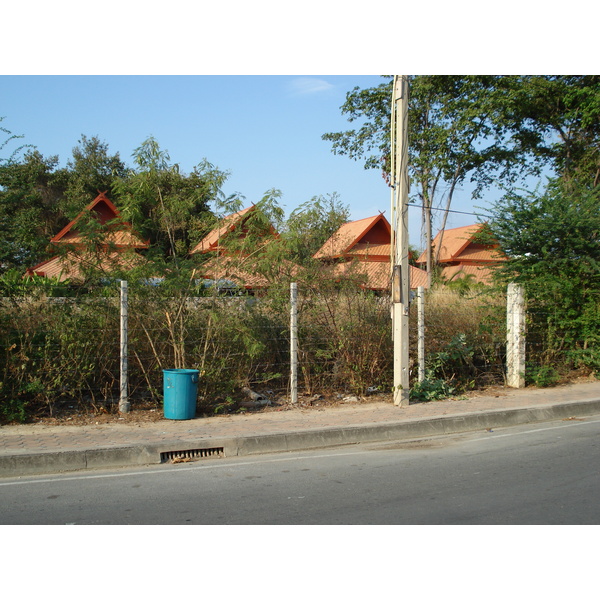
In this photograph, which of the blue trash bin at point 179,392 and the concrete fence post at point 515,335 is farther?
the concrete fence post at point 515,335

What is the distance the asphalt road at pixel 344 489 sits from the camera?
5164 millimetres

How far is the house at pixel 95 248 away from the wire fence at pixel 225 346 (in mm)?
421

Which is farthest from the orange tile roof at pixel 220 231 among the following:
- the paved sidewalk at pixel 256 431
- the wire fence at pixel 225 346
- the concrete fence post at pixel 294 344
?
the paved sidewalk at pixel 256 431

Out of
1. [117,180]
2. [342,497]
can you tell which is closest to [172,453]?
[342,497]

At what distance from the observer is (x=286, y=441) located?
7.97 metres

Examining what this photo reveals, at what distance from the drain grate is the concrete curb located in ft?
0.04

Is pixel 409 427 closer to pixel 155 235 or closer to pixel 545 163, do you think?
pixel 155 235

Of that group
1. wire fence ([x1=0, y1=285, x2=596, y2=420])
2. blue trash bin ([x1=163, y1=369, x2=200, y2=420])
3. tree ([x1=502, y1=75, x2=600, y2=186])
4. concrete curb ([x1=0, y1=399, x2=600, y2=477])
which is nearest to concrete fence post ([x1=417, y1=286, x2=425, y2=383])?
wire fence ([x1=0, y1=285, x2=596, y2=420])

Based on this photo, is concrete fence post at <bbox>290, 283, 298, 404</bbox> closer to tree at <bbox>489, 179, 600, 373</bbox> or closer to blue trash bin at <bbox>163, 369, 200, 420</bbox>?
blue trash bin at <bbox>163, 369, 200, 420</bbox>

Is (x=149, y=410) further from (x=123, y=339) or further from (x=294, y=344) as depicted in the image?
(x=294, y=344)

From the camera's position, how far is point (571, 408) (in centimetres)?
1023

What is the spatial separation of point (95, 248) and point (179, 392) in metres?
2.53

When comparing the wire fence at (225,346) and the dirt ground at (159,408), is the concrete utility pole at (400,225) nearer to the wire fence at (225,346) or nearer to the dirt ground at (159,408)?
the wire fence at (225,346)

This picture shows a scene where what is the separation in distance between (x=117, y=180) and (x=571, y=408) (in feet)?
27.8
